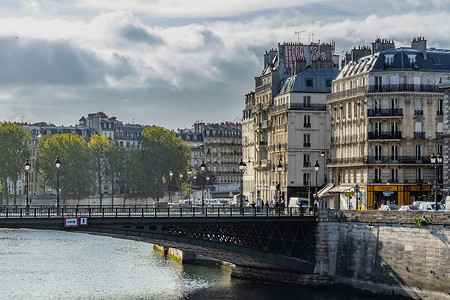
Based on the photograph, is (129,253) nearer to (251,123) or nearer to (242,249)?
(242,249)

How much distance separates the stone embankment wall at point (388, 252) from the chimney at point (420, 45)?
27.3m

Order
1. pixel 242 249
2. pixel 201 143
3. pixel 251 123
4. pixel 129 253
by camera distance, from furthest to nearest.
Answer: pixel 201 143 < pixel 251 123 < pixel 129 253 < pixel 242 249

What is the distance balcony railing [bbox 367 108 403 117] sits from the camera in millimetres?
90188

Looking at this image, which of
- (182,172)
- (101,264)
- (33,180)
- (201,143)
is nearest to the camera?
(101,264)

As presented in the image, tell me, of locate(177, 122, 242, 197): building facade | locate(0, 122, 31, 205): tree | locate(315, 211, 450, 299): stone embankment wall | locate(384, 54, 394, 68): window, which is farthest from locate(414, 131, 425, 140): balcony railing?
locate(177, 122, 242, 197): building facade

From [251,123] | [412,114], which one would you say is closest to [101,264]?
[412,114]

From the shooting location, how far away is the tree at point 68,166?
501ft

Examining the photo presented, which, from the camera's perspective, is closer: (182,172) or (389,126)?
(389,126)

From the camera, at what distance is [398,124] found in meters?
90.6

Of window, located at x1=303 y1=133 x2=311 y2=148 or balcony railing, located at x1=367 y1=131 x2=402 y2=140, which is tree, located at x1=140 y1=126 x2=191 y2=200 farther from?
balcony railing, located at x1=367 y1=131 x2=402 y2=140

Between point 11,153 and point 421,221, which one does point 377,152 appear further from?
point 11,153

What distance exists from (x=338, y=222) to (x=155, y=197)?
96429 mm

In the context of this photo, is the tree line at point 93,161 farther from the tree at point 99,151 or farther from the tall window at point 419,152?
the tall window at point 419,152

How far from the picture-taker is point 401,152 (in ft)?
298
